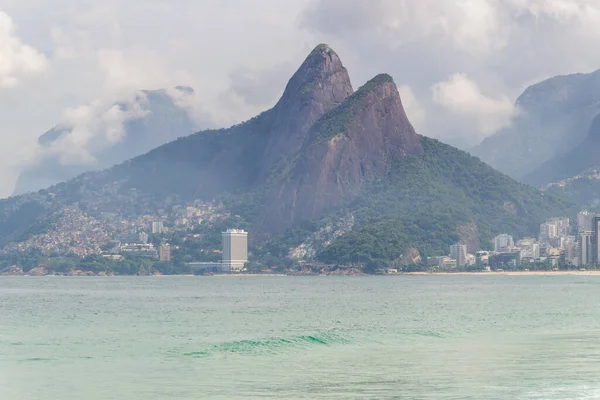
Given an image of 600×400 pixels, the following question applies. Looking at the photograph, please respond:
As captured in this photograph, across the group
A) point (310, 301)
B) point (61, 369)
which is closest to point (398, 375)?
point (61, 369)

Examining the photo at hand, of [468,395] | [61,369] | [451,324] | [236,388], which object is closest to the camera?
[468,395]

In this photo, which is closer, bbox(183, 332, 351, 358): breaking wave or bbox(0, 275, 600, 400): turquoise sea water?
bbox(0, 275, 600, 400): turquoise sea water

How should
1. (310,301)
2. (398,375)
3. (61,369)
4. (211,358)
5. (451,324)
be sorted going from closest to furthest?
(398,375) → (61,369) → (211,358) → (451,324) → (310,301)

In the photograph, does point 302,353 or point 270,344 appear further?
point 270,344

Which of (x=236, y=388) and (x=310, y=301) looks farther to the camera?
(x=310, y=301)

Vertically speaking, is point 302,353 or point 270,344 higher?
point 270,344

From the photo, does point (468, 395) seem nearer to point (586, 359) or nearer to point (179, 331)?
point (586, 359)

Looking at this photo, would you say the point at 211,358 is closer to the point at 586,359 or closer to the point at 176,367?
the point at 176,367

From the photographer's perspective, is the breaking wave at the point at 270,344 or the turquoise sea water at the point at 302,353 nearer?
the turquoise sea water at the point at 302,353
